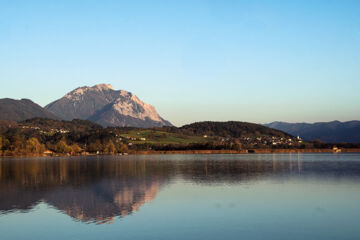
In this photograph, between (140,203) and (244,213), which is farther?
(140,203)

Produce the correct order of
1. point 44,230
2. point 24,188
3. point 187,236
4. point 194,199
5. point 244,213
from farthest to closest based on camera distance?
point 24,188
point 194,199
point 244,213
point 44,230
point 187,236

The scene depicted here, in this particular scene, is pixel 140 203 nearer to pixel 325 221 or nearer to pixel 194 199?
pixel 194 199

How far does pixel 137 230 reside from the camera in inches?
1036

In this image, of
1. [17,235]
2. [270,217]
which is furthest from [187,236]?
[17,235]

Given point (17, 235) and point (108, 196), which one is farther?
point (108, 196)

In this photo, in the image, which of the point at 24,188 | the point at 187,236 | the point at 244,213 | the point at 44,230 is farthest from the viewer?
the point at 24,188

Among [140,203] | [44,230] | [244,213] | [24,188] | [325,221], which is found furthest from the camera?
[24,188]

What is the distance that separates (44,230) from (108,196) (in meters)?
15.9

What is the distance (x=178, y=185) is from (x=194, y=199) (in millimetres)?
13304

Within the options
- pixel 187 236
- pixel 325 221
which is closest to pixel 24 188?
pixel 187 236

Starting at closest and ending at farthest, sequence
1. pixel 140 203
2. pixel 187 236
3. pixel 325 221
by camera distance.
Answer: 1. pixel 187 236
2. pixel 325 221
3. pixel 140 203

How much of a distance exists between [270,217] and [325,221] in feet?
14.0

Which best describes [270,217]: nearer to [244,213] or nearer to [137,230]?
[244,213]

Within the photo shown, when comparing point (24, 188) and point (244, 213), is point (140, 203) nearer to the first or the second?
point (244, 213)
